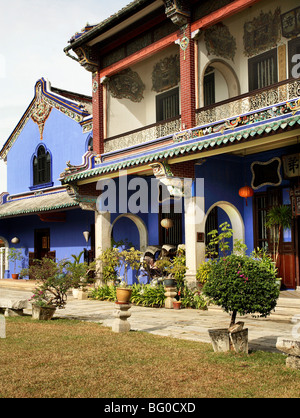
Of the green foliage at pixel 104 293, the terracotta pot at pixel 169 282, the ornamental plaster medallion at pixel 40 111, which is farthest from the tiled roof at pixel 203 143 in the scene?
the ornamental plaster medallion at pixel 40 111

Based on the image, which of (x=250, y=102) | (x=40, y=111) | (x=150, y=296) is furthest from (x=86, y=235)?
(x=250, y=102)

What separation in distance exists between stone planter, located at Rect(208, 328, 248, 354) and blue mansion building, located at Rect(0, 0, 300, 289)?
4.17 meters

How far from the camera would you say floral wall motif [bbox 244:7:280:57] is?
1146 cm

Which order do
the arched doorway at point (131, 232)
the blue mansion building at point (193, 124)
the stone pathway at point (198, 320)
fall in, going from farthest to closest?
the arched doorway at point (131, 232)
the blue mansion building at point (193, 124)
the stone pathway at point (198, 320)

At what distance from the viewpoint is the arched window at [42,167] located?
20.0 meters

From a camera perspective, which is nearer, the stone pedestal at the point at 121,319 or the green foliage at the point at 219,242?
the stone pedestal at the point at 121,319

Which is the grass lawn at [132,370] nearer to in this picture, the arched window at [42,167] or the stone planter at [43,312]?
the stone planter at [43,312]

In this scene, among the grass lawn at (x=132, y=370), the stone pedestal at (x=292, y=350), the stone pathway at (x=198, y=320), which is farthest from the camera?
the stone pathway at (x=198, y=320)

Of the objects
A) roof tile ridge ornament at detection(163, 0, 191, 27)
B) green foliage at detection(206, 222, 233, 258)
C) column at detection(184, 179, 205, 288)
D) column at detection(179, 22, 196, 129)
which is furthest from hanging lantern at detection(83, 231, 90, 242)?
roof tile ridge ornament at detection(163, 0, 191, 27)

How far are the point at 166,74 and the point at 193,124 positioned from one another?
3.72 metres

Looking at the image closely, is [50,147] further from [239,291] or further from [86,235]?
[239,291]

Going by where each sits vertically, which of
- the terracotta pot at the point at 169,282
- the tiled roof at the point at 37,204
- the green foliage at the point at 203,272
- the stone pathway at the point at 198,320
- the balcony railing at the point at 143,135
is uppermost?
the balcony railing at the point at 143,135

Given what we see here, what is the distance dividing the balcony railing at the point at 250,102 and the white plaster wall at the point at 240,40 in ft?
1.44
